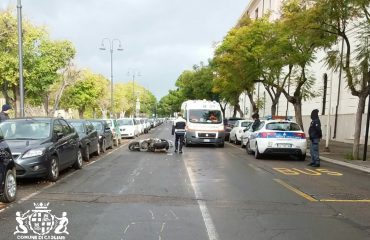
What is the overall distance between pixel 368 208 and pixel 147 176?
5.83 meters

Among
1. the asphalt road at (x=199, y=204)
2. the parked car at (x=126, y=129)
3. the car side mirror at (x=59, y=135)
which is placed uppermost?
the car side mirror at (x=59, y=135)

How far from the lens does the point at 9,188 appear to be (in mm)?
8602

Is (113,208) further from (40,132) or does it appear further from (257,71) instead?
(257,71)

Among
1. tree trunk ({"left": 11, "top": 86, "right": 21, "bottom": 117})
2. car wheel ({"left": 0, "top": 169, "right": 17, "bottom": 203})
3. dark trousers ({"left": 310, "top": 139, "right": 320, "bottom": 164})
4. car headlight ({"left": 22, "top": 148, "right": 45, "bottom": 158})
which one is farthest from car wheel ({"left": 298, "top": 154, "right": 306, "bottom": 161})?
tree trunk ({"left": 11, "top": 86, "right": 21, "bottom": 117})

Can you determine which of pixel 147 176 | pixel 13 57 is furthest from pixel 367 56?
pixel 13 57

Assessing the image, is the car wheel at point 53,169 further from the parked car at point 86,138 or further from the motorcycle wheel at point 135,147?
the motorcycle wheel at point 135,147

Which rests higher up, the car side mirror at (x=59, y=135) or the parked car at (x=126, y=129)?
the car side mirror at (x=59, y=135)

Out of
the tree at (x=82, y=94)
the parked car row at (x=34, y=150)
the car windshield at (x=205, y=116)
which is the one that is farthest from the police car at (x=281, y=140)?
the tree at (x=82, y=94)

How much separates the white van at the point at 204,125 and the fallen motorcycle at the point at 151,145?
3108 millimetres

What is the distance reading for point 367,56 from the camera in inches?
647

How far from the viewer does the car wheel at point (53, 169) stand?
1107 cm

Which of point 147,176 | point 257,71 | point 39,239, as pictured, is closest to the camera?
point 39,239

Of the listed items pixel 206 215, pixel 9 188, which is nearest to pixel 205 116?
pixel 9 188

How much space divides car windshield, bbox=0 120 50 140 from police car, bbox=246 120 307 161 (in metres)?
8.70
